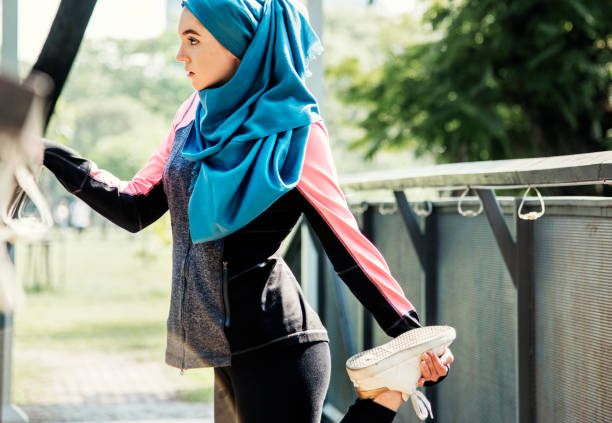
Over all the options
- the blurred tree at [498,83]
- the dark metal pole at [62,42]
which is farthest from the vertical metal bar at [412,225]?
the blurred tree at [498,83]

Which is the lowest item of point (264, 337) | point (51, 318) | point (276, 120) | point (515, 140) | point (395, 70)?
point (51, 318)

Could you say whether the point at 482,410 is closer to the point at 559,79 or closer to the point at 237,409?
the point at 237,409

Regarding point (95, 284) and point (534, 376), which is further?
point (95, 284)

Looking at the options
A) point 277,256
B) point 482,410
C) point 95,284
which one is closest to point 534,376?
point 482,410

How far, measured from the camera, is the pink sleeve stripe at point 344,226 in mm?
1924

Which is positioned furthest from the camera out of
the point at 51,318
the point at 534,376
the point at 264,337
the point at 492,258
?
the point at 51,318

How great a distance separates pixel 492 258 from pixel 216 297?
3.78ft

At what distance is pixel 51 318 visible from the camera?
40.4 ft

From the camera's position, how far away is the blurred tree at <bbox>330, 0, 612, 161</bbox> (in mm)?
7289

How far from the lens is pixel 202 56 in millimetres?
2018

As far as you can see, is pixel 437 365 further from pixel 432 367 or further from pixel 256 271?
pixel 256 271

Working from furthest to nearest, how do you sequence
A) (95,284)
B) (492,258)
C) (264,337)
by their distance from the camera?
(95,284) → (492,258) → (264,337)

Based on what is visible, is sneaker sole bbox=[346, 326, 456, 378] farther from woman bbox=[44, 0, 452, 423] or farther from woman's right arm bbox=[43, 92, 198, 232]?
woman's right arm bbox=[43, 92, 198, 232]

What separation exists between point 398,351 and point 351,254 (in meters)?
0.27
